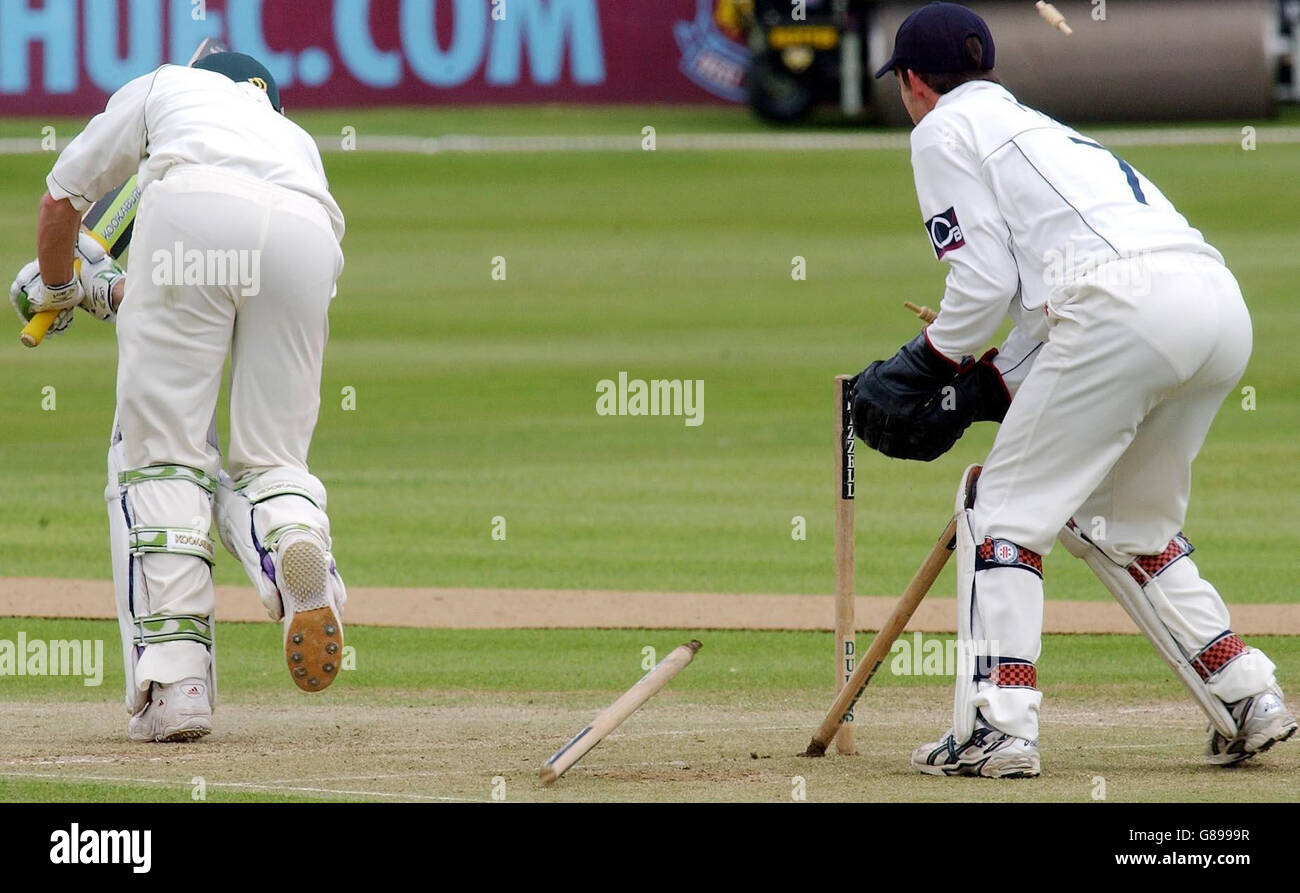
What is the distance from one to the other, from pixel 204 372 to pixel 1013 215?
2.49 m

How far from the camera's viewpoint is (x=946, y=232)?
5871 millimetres

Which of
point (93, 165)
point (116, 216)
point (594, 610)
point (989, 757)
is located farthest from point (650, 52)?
point (989, 757)

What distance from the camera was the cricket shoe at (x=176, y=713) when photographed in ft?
20.6

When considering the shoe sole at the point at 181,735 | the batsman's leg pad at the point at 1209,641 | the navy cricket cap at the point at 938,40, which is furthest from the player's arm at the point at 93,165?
the batsman's leg pad at the point at 1209,641

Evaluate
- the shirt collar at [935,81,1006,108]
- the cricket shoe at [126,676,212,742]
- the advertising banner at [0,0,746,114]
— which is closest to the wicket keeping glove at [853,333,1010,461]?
the shirt collar at [935,81,1006,108]

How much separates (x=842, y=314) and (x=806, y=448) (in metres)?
6.49

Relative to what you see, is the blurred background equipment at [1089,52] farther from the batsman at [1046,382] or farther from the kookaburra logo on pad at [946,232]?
the kookaburra logo on pad at [946,232]

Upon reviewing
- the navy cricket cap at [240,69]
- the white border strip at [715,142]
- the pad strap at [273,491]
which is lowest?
the pad strap at [273,491]

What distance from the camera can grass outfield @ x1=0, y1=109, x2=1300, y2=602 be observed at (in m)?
11.6

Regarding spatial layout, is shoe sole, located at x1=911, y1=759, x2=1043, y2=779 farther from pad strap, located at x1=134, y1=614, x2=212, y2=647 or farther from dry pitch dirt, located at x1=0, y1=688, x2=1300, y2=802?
pad strap, located at x1=134, y1=614, x2=212, y2=647

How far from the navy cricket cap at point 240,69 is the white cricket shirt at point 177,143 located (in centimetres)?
27

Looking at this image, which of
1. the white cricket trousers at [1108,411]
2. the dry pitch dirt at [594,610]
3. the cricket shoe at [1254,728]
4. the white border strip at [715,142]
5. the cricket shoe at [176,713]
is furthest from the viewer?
the white border strip at [715,142]
